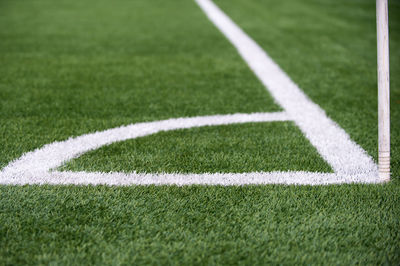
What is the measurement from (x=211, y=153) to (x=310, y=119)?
0.83 m

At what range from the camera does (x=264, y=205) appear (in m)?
1.62

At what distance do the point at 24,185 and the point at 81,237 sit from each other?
0.47 m

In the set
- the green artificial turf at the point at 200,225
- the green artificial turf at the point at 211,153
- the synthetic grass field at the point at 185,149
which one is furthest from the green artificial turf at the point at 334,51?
the green artificial turf at the point at 200,225

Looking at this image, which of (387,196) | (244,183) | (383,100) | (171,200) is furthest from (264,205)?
(383,100)

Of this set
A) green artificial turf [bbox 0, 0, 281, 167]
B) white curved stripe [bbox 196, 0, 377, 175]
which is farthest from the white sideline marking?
green artificial turf [bbox 0, 0, 281, 167]

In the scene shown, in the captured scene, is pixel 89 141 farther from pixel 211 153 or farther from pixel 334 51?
pixel 334 51

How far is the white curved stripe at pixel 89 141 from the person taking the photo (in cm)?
188

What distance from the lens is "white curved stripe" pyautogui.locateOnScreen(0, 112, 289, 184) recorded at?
1878 millimetres

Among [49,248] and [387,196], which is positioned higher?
[49,248]

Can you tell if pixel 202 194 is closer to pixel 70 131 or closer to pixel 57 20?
pixel 70 131

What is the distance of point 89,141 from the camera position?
2203 millimetres

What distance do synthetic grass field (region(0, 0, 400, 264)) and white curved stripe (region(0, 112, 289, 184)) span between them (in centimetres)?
7

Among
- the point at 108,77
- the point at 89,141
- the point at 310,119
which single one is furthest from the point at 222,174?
the point at 108,77

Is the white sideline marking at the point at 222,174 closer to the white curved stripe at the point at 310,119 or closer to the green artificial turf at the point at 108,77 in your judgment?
the white curved stripe at the point at 310,119
